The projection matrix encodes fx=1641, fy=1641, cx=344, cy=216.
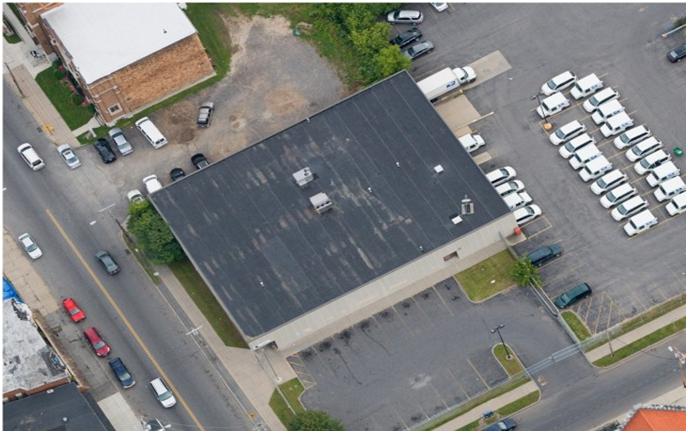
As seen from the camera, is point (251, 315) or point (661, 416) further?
point (251, 315)

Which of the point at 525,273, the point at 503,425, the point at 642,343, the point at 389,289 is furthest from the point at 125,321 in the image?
the point at 642,343

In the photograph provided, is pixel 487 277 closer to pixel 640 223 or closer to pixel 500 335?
pixel 500 335

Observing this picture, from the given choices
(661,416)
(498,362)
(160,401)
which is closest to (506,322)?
(498,362)

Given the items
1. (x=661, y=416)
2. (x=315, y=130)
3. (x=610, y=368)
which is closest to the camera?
(x=661, y=416)

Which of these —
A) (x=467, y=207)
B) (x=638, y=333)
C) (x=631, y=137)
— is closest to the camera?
(x=638, y=333)

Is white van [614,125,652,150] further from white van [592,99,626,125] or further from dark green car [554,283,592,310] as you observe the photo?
dark green car [554,283,592,310]

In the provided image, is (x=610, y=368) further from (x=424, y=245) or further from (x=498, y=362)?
(x=424, y=245)
